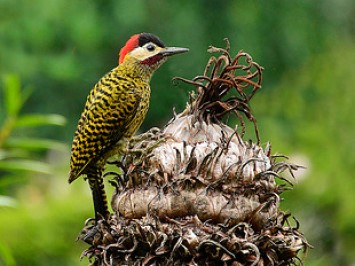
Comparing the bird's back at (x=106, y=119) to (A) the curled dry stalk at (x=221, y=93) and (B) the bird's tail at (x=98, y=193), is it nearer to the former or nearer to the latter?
(B) the bird's tail at (x=98, y=193)

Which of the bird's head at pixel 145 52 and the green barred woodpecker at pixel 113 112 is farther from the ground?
the bird's head at pixel 145 52

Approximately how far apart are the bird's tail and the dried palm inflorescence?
73 centimetres

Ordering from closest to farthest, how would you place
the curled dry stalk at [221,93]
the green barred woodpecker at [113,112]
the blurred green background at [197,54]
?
the curled dry stalk at [221,93]
the green barred woodpecker at [113,112]
the blurred green background at [197,54]

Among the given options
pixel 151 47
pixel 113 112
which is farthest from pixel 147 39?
pixel 113 112

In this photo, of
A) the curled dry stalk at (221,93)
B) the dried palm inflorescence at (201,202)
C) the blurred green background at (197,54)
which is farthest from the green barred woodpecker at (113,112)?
the blurred green background at (197,54)

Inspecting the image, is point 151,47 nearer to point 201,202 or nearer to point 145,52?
point 145,52

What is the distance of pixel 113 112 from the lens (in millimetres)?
6004

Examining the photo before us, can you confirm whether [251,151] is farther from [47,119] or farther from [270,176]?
[47,119]

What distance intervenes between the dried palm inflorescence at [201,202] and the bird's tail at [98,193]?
725mm

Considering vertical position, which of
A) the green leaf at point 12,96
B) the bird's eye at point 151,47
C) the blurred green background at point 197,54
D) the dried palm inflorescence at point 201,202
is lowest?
the dried palm inflorescence at point 201,202

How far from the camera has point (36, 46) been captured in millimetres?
22469

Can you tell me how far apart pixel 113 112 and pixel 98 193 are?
68 centimetres

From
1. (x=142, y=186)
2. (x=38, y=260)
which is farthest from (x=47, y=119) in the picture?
(x=38, y=260)

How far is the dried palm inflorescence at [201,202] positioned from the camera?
14.1 feet
